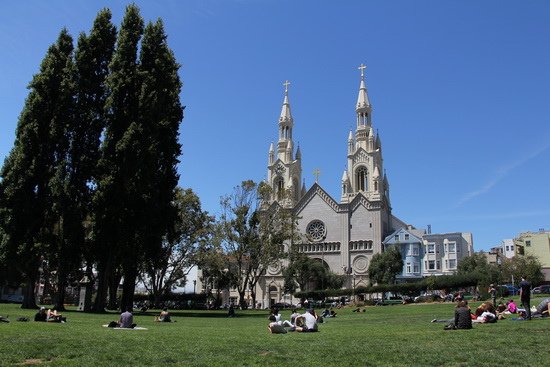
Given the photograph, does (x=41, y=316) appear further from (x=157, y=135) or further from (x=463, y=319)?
(x=157, y=135)

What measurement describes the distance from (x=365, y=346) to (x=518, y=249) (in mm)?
108866

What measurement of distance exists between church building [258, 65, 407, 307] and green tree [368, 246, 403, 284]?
7.36 meters

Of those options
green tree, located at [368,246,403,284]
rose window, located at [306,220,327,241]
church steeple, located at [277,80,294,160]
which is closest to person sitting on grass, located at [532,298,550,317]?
green tree, located at [368,246,403,284]

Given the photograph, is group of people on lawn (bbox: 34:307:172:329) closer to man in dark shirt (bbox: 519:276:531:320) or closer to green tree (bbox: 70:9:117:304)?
green tree (bbox: 70:9:117:304)

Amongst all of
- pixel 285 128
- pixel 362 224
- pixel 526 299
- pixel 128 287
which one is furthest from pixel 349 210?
pixel 526 299

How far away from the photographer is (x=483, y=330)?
14141 mm

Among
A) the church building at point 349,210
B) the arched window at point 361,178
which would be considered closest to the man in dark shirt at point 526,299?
the church building at point 349,210

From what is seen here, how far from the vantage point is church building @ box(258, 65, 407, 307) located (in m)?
92.5

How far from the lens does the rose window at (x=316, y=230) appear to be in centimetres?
9669

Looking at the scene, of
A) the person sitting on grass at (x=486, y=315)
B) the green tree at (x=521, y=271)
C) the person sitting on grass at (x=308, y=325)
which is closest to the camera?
the person sitting on grass at (x=308, y=325)

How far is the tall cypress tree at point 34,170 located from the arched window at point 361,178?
72.5 m

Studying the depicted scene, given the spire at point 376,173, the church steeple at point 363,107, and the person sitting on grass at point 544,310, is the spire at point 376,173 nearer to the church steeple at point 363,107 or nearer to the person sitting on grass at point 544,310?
the church steeple at point 363,107

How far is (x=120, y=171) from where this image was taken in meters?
32.4

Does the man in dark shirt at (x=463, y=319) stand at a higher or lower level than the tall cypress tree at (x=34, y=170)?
lower
